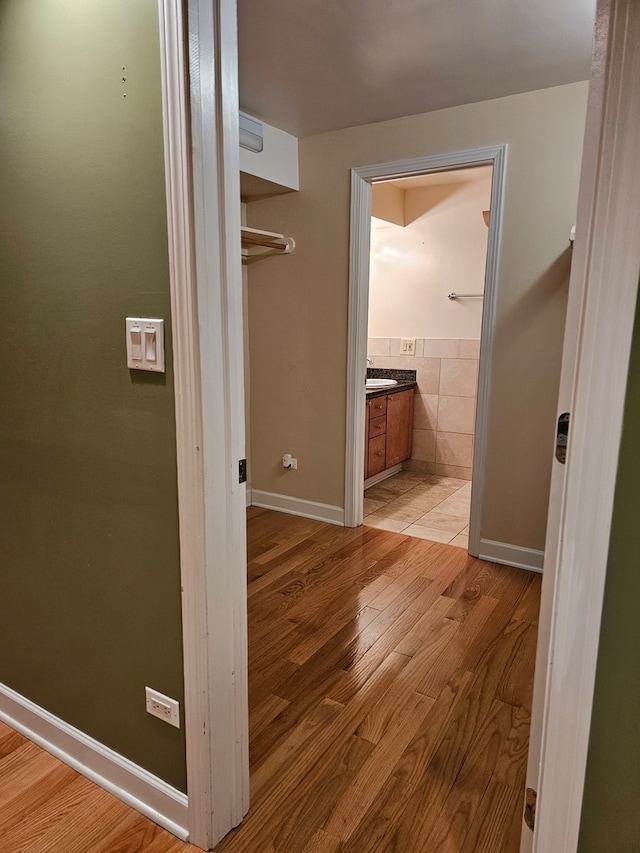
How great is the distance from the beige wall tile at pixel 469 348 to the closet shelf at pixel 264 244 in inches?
74.4

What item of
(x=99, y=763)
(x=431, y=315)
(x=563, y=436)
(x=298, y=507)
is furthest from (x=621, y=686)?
(x=431, y=315)

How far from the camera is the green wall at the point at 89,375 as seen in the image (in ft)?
3.72

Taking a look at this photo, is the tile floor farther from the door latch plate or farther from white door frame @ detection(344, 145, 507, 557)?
the door latch plate

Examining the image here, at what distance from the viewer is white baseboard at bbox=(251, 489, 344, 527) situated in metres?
3.51

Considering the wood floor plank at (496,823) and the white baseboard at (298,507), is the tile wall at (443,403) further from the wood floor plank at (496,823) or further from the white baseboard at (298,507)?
the wood floor plank at (496,823)

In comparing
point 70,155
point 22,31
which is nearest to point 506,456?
point 70,155

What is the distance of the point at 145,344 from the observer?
3.87 ft

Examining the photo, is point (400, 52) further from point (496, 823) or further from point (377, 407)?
point (496, 823)

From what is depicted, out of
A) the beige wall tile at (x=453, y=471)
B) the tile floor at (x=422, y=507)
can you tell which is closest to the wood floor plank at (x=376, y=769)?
the tile floor at (x=422, y=507)

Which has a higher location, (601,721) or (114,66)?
(114,66)

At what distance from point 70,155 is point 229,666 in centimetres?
127

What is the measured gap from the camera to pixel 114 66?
1113mm

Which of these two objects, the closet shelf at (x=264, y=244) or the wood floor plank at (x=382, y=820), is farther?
the closet shelf at (x=264, y=244)

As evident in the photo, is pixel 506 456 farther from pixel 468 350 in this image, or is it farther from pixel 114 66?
pixel 114 66
